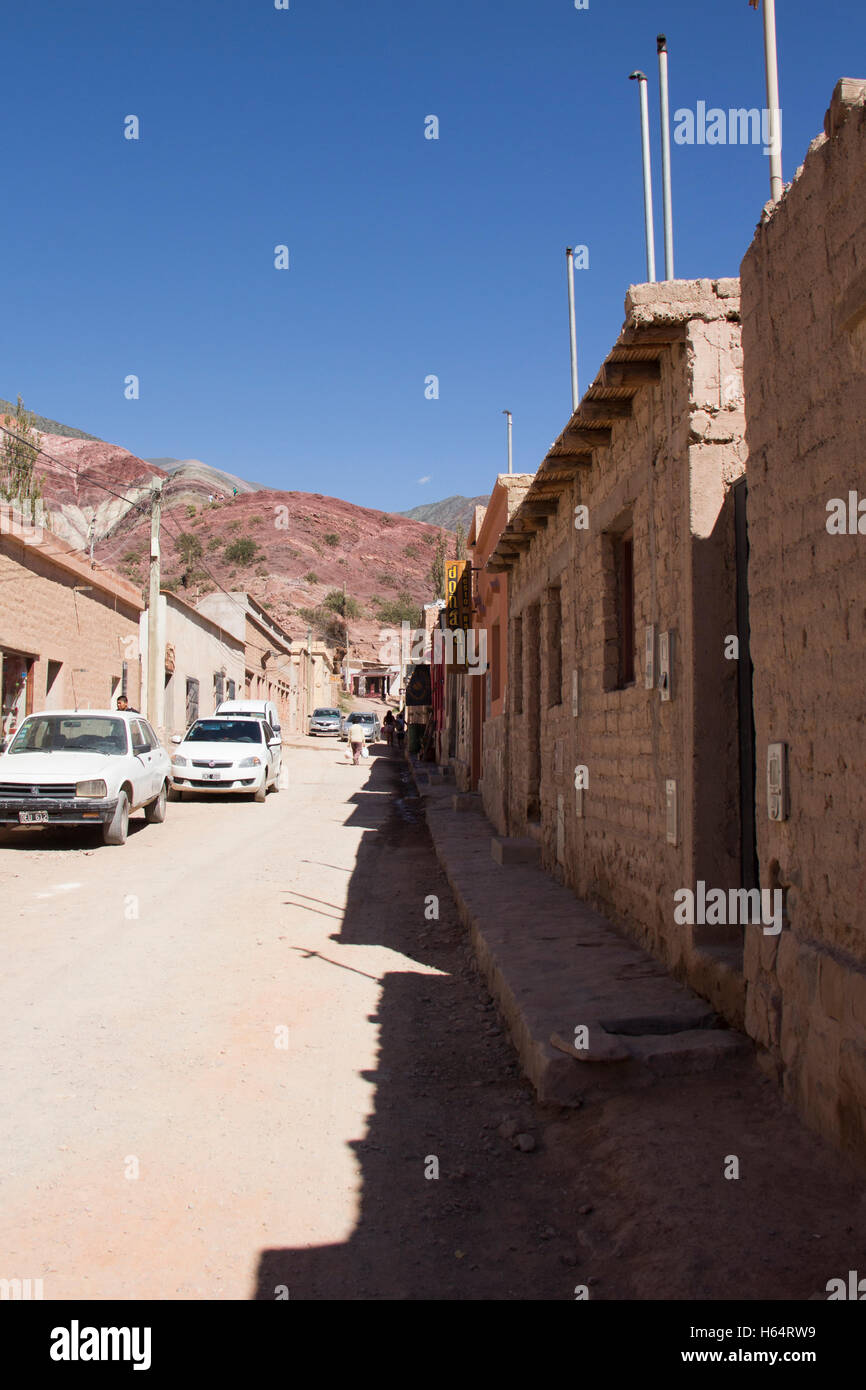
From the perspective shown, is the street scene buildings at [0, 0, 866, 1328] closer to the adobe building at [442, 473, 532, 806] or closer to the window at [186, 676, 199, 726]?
the adobe building at [442, 473, 532, 806]

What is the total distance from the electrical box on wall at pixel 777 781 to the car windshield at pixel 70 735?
10.5 meters

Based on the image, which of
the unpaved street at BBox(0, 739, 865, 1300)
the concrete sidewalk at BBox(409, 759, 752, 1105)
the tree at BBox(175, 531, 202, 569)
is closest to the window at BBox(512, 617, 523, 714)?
the concrete sidewalk at BBox(409, 759, 752, 1105)

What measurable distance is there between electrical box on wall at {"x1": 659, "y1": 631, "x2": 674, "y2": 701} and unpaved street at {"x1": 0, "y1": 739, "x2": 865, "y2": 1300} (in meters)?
2.13

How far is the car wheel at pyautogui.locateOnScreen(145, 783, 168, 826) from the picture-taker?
14.8 metres

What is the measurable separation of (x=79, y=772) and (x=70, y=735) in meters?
1.32

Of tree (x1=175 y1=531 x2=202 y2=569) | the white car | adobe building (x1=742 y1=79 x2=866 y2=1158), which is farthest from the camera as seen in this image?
tree (x1=175 y1=531 x2=202 y2=569)

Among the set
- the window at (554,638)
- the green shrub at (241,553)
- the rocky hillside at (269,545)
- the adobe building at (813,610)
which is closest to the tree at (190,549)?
the rocky hillside at (269,545)

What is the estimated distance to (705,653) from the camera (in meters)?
5.25

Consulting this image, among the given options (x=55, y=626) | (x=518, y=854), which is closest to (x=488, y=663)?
(x=518, y=854)

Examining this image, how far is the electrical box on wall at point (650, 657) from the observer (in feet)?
19.2

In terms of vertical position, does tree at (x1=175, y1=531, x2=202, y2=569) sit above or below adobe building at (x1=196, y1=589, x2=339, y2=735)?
above

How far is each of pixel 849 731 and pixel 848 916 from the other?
635 mm
